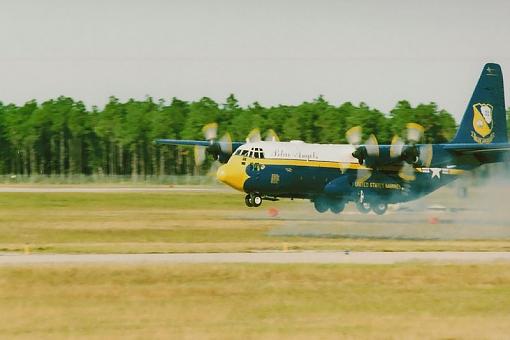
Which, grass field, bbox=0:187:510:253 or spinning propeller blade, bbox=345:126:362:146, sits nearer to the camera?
grass field, bbox=0:187:510:253

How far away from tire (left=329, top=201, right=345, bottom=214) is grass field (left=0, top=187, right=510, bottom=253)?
624 mm

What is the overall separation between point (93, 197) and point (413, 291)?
5462 cm

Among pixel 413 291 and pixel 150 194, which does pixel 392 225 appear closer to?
pixel 413 291

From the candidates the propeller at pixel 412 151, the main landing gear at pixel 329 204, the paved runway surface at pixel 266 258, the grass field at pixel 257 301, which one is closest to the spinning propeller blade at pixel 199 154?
the main landing gear at pixel 329 204

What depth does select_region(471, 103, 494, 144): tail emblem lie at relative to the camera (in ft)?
197

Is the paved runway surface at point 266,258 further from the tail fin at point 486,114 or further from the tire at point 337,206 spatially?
the tail fin at point 486,114

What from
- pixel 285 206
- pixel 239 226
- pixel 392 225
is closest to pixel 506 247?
pixel 392 225

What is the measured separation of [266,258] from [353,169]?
24.6m

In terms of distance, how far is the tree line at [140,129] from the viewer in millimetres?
150875

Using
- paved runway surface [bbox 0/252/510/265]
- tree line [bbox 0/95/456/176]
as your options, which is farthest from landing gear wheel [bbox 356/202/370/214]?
tree line [bbox 0/95/456/176]

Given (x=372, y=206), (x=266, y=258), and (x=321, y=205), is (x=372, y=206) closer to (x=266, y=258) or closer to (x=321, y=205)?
(x=321, y=205)

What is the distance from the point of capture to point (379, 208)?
190 ft

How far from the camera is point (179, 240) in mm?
43250

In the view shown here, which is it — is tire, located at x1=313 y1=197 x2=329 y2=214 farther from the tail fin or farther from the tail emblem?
the tail emblem
